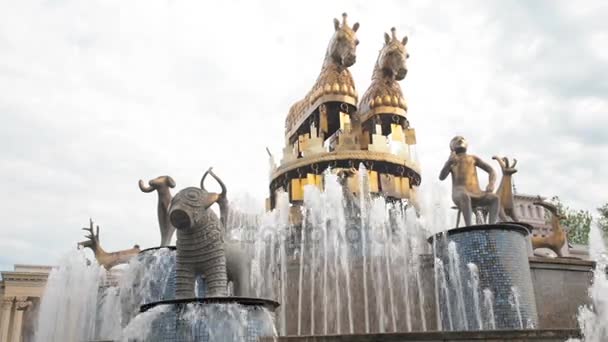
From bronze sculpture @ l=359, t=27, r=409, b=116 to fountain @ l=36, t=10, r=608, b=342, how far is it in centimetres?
7

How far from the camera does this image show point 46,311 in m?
20.6

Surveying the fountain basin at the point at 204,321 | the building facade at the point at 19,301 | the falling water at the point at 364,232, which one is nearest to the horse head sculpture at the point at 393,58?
the falling water at the point at 364,232

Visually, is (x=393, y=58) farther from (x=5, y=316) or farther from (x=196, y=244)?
(x=5, y=316)

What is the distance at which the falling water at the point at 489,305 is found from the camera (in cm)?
1073

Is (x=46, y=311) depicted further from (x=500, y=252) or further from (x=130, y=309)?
(x=500, y=252)

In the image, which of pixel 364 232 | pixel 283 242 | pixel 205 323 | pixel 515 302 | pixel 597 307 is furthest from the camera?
pixel 364 232

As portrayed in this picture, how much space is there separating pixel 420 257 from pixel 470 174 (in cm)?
259

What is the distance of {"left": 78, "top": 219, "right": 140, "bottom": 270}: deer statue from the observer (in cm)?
1823

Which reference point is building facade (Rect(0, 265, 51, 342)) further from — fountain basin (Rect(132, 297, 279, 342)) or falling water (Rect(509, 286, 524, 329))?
falling water (Rect(509, 286, 524, 329))

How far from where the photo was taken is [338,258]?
14.9 metres

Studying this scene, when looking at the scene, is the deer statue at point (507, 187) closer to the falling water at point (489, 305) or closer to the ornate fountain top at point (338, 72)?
the falling water at point (489, 305)

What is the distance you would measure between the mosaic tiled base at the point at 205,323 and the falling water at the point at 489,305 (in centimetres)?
512

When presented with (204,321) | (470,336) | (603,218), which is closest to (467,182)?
(470,336)

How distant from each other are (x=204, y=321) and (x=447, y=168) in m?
8.23
